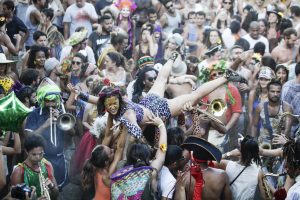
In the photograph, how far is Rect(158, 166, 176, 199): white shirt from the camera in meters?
8.27

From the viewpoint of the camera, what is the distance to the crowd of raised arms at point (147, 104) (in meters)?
8.36

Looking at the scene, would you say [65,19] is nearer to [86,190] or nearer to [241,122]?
[241,122]

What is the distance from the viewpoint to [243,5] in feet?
64.8

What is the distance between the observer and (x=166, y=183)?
836 centimetres

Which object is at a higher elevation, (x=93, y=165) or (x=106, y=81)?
(x=106, y=81)

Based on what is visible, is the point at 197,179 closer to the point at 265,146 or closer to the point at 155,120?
the point at 155,120

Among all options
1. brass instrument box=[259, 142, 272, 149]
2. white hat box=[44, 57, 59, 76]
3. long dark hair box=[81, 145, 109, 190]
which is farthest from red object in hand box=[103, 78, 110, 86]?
long dark hair box=[81, 145, 109, 190]

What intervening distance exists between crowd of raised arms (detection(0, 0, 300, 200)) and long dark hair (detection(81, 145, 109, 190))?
14 millimetres

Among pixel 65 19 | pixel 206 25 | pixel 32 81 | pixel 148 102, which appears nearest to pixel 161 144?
pixel 148 102

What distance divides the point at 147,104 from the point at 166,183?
199 centimetres

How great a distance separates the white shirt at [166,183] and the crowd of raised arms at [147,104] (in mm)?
10

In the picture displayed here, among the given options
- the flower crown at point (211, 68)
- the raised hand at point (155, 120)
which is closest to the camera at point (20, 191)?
the raised hand at point (155, 120)

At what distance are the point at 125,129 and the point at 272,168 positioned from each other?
2.38 meters

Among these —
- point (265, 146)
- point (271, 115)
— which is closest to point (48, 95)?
point (265, 146)
